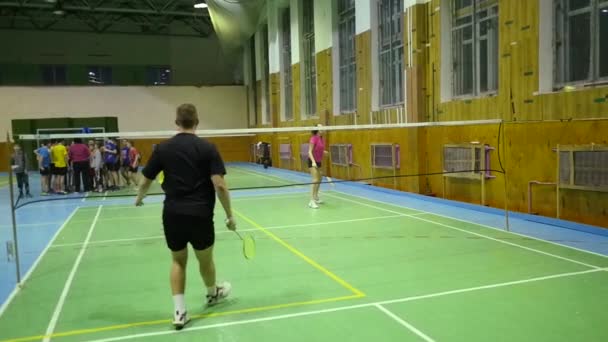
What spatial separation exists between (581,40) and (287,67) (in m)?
19.2

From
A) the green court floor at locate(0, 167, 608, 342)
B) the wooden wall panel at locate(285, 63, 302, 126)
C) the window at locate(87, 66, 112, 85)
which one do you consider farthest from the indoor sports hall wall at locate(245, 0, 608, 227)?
the window at locate(87, 66, 112, 85)

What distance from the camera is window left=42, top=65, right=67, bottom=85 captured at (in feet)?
114

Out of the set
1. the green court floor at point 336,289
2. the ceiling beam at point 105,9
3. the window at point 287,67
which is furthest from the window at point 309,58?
the green court floor at point 336,289

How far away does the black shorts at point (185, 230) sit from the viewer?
483cm

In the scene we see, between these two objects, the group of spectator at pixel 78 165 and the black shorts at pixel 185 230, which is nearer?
the black shorts at pixel 185 230

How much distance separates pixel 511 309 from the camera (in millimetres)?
5172

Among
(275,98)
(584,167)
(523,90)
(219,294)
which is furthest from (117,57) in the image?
(219,294)

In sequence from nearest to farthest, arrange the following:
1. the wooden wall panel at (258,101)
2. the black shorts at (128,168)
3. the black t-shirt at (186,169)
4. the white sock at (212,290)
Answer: the black t-shirt at (186,169) < the white sock at (212,290) < the black shorts at (128,168) < the wooden wall panel at (258,101)

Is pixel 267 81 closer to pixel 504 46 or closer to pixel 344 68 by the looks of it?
pixel 344 68

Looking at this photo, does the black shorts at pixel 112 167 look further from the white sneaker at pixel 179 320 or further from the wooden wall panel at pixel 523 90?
the white sneaker at pixel 179 320

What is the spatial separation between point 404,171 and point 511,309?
378 inches

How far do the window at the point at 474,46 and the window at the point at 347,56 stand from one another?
252 inches

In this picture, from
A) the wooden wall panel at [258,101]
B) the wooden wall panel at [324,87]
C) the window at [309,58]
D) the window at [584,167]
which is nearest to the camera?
the window at [584,167]

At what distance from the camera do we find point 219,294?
569 cm
